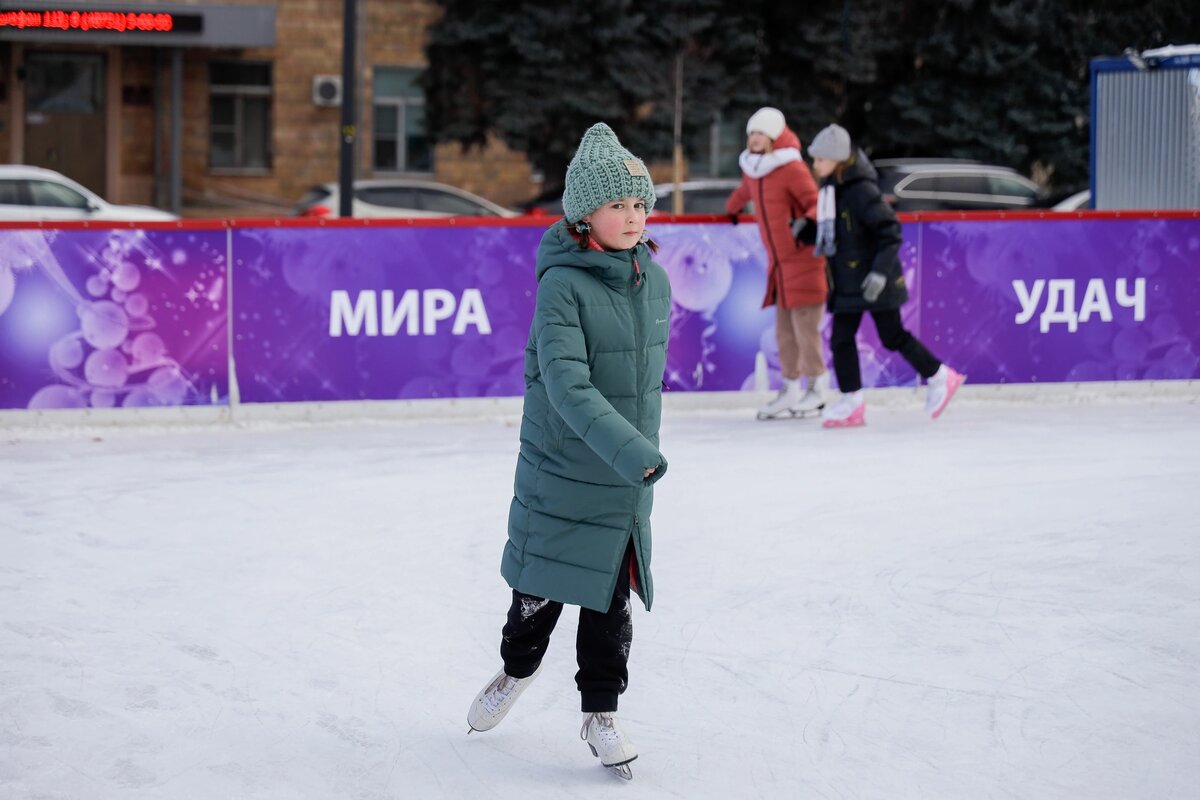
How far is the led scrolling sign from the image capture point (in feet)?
88.5

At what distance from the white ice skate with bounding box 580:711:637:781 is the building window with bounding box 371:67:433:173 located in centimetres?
2595

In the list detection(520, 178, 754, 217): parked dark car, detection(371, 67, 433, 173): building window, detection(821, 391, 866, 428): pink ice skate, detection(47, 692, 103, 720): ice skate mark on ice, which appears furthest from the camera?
detection(371, 67, 433, 173): building window

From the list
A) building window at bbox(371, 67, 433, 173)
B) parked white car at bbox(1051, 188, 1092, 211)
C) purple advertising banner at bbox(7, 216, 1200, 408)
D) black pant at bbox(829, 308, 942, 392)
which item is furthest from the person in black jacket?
building window at bbox(371, 67, 433, 173)

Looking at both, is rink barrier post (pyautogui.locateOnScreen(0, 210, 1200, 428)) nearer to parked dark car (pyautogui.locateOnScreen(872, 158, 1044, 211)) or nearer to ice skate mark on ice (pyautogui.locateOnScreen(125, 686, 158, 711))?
ice skate mark on ice (pyautogui.locateOnScreen(125, 686, 158, 711))

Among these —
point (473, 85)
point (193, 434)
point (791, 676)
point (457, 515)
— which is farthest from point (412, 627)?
point (473, 85)

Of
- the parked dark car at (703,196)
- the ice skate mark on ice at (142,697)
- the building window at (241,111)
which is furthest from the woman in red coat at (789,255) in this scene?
the building window at (241,111)

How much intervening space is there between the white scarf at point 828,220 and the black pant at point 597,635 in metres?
5.54

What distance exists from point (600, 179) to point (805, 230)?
591cm

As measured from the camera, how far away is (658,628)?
561 centimetres

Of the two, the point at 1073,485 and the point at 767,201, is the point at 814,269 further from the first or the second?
the point at 1073,485

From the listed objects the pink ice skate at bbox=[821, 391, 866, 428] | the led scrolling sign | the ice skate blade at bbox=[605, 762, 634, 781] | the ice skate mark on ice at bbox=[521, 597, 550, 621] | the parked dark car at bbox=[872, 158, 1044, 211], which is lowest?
the ice skate blade at bbox=[605, 762, 634, 781]

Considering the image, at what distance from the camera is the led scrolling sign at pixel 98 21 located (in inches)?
1062

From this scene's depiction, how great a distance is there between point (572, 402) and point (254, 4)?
25895mm

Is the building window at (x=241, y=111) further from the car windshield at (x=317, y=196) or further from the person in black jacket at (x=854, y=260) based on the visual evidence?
the person in black jacket at (x=854, y=260)
